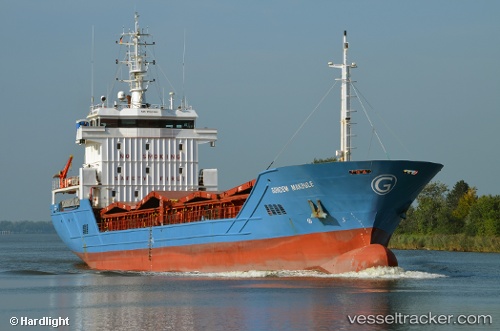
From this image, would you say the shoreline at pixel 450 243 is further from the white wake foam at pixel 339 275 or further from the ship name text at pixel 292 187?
the ship name text at pixel 292 187

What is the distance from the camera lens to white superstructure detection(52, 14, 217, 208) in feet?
139

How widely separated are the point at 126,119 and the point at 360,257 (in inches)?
633

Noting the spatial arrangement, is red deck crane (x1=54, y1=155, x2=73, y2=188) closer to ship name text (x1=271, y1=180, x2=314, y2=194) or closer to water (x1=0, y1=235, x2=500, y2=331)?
water (x1=0, y1=235, x2=500, y2=331)

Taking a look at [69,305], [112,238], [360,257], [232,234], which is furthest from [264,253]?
[112,238]

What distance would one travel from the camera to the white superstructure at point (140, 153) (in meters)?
42.3

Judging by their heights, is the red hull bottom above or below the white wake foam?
above

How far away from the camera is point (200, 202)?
1410 inches

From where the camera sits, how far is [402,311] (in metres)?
23.2

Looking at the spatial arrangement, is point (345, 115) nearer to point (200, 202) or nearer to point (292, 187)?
point (292, 187)

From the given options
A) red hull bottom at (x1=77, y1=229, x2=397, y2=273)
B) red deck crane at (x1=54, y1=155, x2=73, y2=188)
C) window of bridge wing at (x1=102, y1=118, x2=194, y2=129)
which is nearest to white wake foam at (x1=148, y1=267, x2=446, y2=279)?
red hull bottom at (x1=77, y1=229, x2=397, y2=273)

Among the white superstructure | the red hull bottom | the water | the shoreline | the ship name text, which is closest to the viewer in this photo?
the water

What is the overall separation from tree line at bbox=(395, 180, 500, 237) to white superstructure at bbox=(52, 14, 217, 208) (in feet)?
80.3

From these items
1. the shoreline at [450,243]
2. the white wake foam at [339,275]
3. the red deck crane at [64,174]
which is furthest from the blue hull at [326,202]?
the shoreline at [450,243]

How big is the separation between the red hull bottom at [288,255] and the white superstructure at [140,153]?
592 cm
